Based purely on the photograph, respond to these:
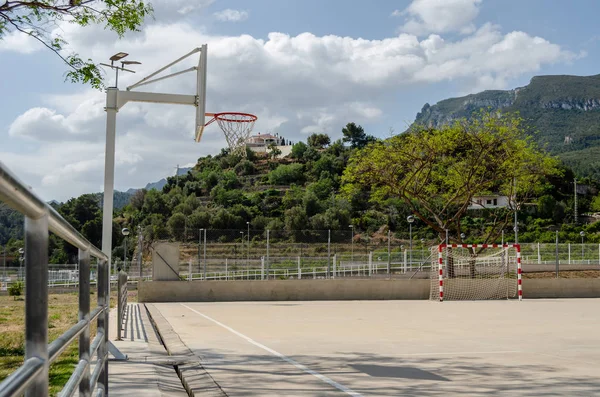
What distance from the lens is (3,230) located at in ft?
4.65

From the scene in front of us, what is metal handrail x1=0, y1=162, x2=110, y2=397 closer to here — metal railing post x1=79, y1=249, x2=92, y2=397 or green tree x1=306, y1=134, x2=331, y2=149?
metal railing post x1=79, y1=249, x2=92, y2=397

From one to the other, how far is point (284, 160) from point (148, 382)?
131 m

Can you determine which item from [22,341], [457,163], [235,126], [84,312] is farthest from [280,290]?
[235,126]

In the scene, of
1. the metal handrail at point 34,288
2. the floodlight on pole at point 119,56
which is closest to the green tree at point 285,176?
the floodlight on pole at point 119,56

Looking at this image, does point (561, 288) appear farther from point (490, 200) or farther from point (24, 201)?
point (490, 200)

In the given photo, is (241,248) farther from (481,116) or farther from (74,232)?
(74,232)

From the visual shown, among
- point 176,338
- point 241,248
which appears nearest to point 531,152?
point 241,248

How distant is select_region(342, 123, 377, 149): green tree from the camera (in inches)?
5512

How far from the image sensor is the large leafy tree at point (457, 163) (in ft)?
105

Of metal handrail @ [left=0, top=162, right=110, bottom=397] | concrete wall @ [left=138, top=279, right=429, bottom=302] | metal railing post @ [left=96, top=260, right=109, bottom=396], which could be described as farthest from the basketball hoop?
metal handrail @ [left=0, top=162, right=110, bottom=397]

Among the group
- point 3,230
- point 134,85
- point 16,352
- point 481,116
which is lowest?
point 16,352

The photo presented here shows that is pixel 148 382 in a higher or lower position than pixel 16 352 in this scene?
lower

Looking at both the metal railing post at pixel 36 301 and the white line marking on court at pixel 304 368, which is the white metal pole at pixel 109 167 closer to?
the white line marking on court at pixel 304 368

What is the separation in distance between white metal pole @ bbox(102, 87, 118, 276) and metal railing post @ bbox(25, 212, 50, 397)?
6.78 m
